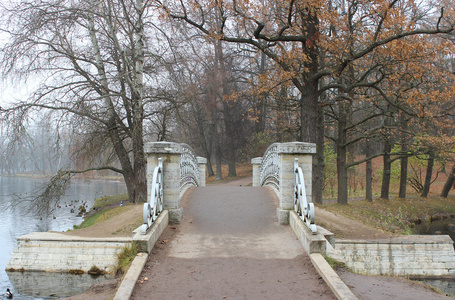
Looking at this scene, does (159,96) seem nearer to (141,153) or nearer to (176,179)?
(141,153)

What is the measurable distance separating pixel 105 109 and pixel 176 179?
9.56 metres

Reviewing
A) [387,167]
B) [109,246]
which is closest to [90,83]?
[109,246]

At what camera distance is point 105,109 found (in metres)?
16.6

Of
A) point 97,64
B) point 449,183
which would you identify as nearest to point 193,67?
point 97,64

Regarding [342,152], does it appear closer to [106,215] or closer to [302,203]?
[106,215]

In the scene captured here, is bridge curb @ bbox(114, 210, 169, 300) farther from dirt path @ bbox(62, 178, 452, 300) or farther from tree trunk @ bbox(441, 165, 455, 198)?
tree trunk @ bbox(441, 165, 455, 198)

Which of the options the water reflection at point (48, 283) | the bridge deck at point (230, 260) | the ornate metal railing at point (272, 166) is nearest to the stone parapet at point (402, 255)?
the bridge deck at point (230, 260)

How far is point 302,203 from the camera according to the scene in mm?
7102

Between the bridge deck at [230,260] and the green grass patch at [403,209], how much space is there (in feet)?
30.1

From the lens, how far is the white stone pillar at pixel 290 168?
8000 mm

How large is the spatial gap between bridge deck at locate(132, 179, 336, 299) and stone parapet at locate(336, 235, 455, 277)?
2.22m

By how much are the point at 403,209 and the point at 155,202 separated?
55.7 feet

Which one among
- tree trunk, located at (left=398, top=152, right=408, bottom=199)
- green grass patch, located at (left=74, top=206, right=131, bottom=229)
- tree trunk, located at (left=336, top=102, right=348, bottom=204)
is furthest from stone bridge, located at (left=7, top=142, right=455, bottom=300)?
tree trunk, located at (left=398, top=152, right=408, bottom=199)

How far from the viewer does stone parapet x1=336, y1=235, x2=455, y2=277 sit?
31.0ft
